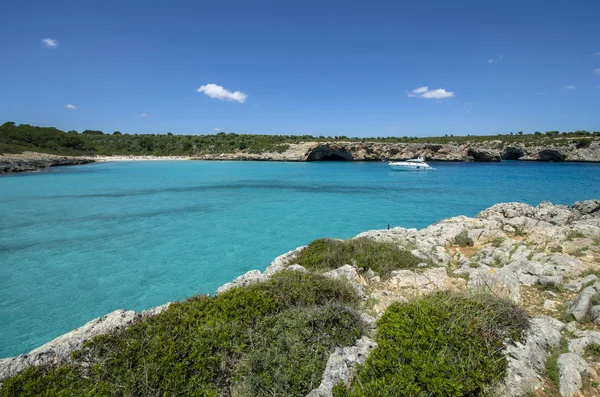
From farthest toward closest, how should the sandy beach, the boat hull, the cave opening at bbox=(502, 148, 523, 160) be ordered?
the sandy beach → the cave opening at bbox=(502, 148, 523, 160) → the boat hull

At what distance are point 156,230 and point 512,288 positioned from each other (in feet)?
58.0

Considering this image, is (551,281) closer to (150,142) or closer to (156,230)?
(156,230)

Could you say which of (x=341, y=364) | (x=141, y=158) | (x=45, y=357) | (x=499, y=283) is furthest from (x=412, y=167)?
(x=141, y=158)

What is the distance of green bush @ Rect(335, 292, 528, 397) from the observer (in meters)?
3.23

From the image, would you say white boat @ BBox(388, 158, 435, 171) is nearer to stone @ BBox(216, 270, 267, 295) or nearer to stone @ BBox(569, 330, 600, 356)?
stone @ BBox(569, 330, 600, 356)

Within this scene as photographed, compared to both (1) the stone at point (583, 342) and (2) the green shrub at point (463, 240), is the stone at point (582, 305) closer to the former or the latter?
(1) the stone at point (583, 342)

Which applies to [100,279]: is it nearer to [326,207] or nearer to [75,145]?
[326,207]

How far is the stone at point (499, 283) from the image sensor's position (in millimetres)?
6120

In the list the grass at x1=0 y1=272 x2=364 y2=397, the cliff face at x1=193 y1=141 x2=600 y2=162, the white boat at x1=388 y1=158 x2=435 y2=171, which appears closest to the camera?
the grass at x1=0 y1=272 x2=364 y2=397

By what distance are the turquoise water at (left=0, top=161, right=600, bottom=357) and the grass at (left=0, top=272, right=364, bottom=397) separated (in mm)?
5973

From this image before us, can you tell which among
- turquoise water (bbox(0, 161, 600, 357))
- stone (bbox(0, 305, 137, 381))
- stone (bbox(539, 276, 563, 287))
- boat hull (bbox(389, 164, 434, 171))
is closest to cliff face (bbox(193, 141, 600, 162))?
boat hull (bbox(389, 164, 434, 171))

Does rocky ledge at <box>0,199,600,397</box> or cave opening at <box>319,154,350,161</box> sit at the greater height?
cave opening at <box>319,154,350,161</box>

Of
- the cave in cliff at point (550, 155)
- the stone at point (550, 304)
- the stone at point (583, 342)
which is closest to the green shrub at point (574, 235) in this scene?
the stone at point (550, 304)

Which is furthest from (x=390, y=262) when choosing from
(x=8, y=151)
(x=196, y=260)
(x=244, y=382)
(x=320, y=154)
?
(x=8, y=151)
